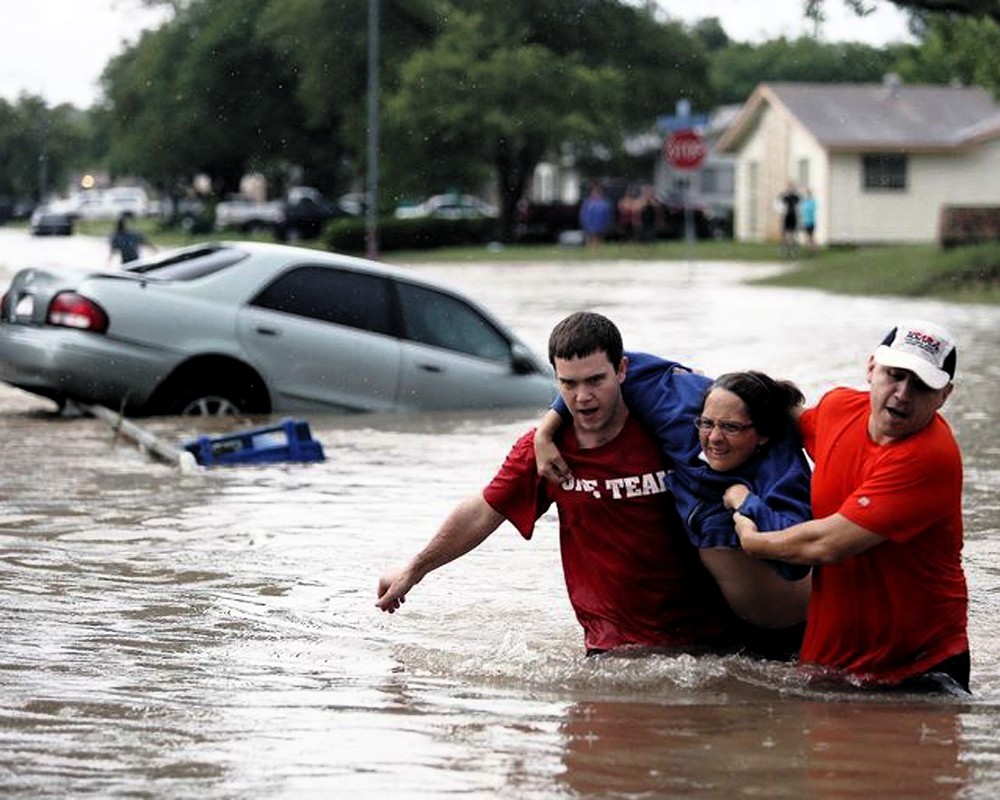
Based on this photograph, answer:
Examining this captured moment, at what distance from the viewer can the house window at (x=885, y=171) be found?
66500 millimetres

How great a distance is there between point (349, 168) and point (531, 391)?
79.4 metres

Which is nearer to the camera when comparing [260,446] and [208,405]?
[260,446]

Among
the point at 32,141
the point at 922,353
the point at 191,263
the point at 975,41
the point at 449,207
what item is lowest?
the point at 922,353

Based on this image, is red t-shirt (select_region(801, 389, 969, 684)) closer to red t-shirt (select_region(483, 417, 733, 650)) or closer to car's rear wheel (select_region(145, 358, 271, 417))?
red t-shirt (select_region(483, 417, 733, 650))

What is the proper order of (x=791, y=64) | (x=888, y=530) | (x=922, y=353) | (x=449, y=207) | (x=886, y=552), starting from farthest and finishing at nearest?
(x=791, y=64), (x=449, y=207), (x=886, y=552), (x=888, y=530), (x=922, y=353)

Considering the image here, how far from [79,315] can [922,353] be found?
985cm

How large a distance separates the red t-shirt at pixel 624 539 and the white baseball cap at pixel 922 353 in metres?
0.92

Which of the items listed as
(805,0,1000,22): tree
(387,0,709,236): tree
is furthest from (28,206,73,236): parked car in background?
(805,0,1000,22): tree

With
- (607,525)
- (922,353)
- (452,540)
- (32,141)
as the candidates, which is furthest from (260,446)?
(32,141)

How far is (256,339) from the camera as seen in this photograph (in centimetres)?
1569

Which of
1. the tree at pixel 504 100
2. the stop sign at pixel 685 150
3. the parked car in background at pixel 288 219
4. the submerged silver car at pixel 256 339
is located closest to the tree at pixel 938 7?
the stop sign at pixel 685 150

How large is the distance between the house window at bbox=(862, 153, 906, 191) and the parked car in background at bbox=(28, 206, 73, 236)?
3391cm

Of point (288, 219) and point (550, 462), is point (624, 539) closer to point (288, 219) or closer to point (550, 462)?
point (550, 462)

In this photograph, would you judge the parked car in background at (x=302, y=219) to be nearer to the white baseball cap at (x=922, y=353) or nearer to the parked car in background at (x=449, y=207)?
the parked car in background at (x=449, y=207)
